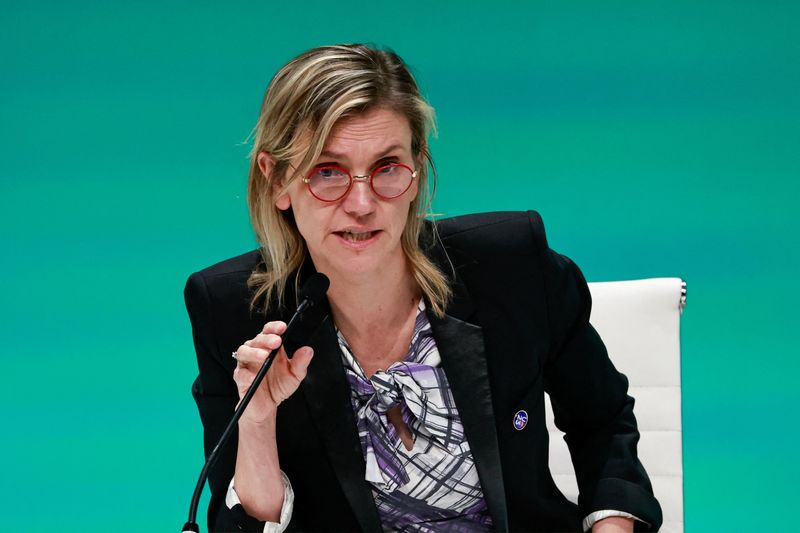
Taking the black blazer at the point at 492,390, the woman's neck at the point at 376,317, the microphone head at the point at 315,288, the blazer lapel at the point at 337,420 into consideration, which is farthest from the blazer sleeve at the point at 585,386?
the microphone head at the point at 315,288

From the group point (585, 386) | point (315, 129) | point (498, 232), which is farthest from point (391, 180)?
point (585, 386)

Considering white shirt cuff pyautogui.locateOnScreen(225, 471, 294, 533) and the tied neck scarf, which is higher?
the tied neck scarf

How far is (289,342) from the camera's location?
5.23ft

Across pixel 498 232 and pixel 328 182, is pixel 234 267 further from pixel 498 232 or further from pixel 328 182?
pixel 498 232

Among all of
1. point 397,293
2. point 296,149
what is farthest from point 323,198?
point 397,293

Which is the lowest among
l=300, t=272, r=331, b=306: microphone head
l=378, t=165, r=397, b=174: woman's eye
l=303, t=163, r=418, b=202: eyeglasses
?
l=300, t=272, r=331, b=306: microphone head

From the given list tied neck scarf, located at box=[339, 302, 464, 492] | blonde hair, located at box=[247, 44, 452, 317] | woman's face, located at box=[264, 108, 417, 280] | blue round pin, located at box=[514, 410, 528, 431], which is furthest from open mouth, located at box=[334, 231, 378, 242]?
blue round pin, located at box=[514, 410, 528, 431]

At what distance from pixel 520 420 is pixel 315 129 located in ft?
1.86

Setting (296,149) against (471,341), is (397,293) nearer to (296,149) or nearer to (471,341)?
(471,341)

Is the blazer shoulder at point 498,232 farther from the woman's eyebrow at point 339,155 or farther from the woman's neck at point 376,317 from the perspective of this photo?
the woman's eyebrow at point 339,155

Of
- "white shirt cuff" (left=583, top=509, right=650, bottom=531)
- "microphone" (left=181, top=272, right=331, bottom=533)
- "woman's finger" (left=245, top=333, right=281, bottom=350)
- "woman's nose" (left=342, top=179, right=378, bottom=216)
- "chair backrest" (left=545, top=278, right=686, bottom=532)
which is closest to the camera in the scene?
"microphone" (left=181, top=272, right=331, bottom=533)

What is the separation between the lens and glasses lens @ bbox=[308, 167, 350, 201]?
4.91 feet

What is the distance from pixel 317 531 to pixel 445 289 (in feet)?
1.45

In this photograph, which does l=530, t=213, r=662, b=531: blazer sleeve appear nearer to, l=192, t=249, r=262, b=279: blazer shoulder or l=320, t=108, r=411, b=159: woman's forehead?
l=320, t=108, r=411, b=159: woman's forehead
